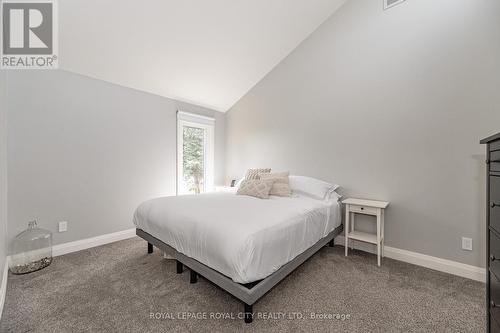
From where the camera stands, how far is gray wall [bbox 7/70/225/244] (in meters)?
2.35

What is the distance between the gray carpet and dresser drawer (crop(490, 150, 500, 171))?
3.95ft

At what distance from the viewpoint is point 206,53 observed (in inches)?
123

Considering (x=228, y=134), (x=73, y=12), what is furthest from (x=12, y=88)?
(x=228, y=134)

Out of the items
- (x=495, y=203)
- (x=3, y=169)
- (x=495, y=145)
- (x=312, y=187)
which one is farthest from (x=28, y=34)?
(x=495, y=203)

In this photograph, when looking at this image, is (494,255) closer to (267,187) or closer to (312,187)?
(312,187)

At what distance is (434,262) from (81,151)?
4.55 metres

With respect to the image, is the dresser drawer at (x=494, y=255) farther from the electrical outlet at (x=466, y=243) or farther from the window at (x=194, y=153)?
the window at (x=194, y=153)

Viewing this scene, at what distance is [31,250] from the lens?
2.35 meters

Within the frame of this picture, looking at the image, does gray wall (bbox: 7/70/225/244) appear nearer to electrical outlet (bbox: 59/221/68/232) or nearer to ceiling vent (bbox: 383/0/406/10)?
electrical outlet (bbox: 59/221/68/232)

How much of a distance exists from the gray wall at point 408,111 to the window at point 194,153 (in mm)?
1855

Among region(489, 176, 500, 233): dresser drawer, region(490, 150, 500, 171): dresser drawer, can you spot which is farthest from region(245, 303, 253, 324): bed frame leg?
region(490, 150, 500, 171): dresser drawer

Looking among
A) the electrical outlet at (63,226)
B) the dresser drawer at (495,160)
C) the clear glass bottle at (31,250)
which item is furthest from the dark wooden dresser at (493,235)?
the electrical outlet at (63,226)

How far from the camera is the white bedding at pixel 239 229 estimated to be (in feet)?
4.88

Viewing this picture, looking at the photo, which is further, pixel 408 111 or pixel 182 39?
pixel 182 39
